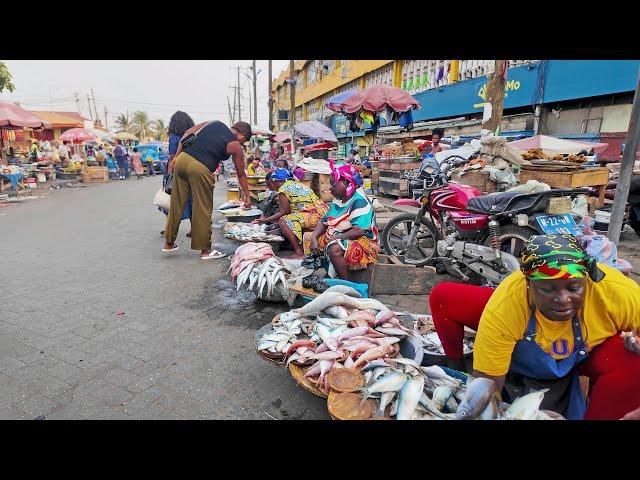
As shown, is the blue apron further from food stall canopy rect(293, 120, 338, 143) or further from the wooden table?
food stall canopy rect(293, 120, 338, 143)

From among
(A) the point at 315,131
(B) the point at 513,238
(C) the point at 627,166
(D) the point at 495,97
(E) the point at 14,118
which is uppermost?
(D) the point at 495,97

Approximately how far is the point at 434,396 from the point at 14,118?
16838 mm

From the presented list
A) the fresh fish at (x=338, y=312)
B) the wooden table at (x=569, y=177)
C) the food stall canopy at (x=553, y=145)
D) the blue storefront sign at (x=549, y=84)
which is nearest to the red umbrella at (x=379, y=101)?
the food stall canopy at (x=553, y=145)

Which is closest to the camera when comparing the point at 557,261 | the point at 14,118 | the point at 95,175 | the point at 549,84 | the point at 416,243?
the point at 557,261

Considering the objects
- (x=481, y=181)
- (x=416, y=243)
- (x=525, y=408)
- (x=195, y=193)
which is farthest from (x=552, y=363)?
(x=481, y=181)

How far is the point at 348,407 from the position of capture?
203 centimetres

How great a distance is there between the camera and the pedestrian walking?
5.30 meters

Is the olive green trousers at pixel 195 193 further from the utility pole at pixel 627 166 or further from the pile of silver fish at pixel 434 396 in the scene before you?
the utility pole at pixel 627 166

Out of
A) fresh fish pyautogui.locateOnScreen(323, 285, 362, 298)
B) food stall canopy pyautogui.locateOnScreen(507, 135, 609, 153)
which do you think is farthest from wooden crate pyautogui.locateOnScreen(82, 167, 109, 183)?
fresh fish pyautogui.locateOnScreen(323, 285, 362, 298)

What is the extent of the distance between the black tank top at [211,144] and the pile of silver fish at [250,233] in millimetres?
1071

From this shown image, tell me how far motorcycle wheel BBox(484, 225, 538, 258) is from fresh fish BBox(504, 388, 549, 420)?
2766 mm

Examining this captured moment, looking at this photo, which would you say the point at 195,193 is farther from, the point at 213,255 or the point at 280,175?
the point at 280,175
